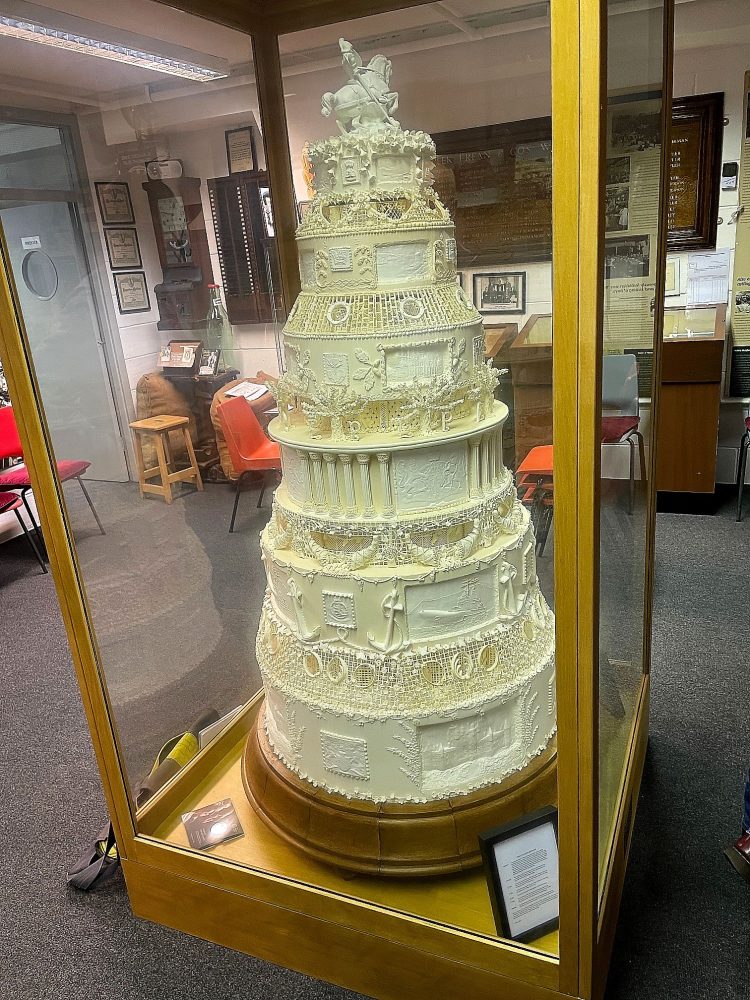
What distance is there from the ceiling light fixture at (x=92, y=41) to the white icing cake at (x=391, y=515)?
40 centimetres

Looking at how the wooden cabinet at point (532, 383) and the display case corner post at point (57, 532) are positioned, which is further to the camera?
the display case corner post at point (57, 532)

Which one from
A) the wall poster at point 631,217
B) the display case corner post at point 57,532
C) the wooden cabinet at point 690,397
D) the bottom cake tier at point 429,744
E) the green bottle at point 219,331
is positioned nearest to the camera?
the wall poster at point 631,217

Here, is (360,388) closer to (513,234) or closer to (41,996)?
(513,234)

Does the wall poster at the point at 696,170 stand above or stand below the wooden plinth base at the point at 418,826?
above

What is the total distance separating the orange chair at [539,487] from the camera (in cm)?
147

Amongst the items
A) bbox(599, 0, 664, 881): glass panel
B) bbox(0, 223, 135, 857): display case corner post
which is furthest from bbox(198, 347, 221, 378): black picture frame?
bbox(599, 0, 664, 881): glass panel

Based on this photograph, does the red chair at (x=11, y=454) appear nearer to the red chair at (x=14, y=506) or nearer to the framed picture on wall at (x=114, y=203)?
the red chair at (x=14, y=506)

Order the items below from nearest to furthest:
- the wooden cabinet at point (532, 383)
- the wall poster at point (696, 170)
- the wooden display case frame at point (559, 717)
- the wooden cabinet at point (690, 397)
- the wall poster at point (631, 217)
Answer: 1. the wooden display case frame at point (559, 717)
2. the wall poster at point (631, 217)
3. the wooden cabinet at point (532, 383)
4. the wall poster at point (696, 170)
5. the wooden cabinet at point (690, 397)

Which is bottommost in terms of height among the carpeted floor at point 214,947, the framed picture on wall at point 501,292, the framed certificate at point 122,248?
the carpeted floor at point 214,947

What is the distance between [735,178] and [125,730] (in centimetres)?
432

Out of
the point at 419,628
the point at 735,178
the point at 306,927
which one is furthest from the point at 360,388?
the point at 735,178

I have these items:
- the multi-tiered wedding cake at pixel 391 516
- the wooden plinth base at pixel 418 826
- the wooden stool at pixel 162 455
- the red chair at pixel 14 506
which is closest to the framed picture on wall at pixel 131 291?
the wooden stool at pixel 162 455

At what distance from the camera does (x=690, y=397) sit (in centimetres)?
456

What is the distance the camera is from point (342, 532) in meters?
1.81
